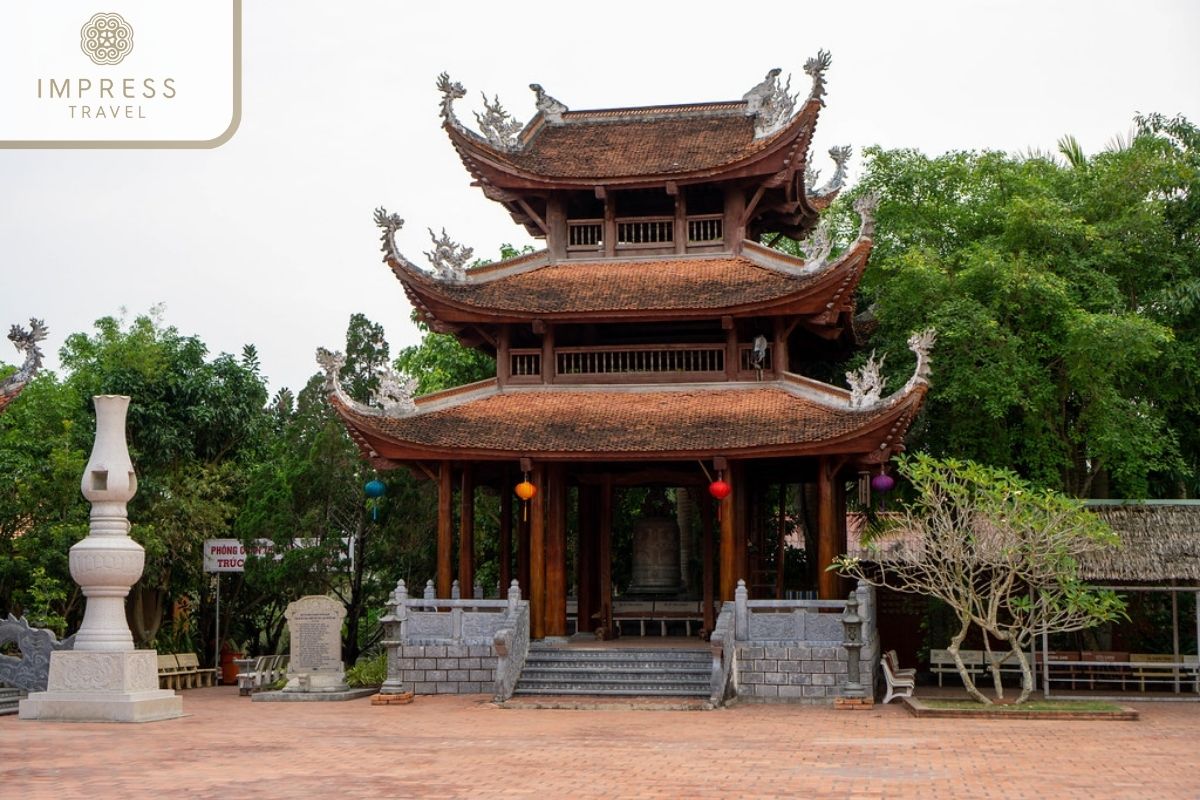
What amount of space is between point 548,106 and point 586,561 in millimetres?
8947

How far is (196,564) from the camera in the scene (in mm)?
28484

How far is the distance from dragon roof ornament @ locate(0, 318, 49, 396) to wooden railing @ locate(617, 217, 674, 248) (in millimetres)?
9842

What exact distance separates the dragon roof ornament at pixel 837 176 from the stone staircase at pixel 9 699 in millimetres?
16922

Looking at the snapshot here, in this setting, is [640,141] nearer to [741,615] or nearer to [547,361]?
[547,361]

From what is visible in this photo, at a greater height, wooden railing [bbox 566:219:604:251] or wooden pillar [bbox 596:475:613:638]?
wooden railing [bbox 566:219:604:251]

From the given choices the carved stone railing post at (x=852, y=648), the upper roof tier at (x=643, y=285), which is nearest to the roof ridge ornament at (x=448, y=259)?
the upper roof tier at (x=643, y=285)

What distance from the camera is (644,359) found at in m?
24.6

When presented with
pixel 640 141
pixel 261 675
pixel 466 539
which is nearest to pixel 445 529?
pixel 466 539

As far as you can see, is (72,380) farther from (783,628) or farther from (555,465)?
(783,628)

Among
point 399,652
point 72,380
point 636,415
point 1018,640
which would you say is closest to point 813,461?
point 636,415

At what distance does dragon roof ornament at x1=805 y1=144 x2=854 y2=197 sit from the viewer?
1089 inches

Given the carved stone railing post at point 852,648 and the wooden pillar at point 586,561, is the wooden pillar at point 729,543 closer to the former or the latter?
the carved stone railing post at point 852,648

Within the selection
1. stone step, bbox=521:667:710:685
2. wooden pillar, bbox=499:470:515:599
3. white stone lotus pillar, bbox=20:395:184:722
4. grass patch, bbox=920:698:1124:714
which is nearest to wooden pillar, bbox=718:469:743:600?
stone step, bbox=521:667:710:685

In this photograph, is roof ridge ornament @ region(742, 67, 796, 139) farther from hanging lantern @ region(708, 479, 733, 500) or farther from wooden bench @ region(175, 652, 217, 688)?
wooden bench @ region(175, 652, 217, 688)
